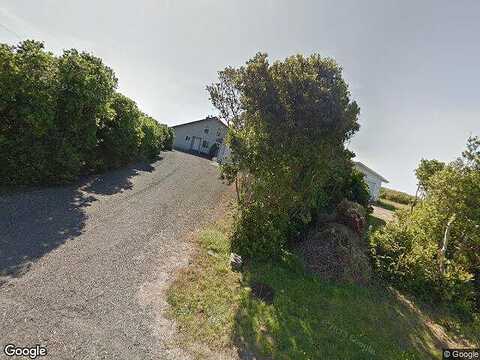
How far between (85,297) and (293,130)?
694 centimetres

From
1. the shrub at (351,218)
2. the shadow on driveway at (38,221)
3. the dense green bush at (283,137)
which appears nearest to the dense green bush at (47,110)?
the shadow on driveway at (38,221)

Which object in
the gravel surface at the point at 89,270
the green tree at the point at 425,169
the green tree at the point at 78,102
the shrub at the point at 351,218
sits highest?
Result: the green tree at the point at 425,169

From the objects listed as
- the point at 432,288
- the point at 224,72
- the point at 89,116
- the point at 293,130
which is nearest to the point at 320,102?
the point at 293,130

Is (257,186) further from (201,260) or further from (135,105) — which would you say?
(135,105)

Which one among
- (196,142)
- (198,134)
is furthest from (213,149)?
(198,134)

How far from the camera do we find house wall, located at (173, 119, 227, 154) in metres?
43.3

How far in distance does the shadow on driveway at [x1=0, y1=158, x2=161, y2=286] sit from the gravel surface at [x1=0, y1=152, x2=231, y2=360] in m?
0.02

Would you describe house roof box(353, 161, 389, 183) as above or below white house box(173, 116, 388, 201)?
above

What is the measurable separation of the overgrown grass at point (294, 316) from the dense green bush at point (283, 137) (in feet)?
4.38

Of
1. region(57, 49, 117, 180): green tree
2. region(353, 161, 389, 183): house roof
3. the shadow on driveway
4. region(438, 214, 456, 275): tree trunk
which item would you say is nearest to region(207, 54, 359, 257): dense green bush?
region(438, 214, 456, 275): tree trunk

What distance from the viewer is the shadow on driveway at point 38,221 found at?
5848 millimetres

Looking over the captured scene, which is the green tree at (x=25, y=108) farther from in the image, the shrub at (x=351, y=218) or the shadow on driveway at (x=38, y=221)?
the shrub at (x=351, y=218)

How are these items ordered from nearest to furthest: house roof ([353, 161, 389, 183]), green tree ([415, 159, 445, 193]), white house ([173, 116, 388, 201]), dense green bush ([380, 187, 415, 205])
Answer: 1. green tree ([415, 159, 445, 193])
2. house roof ([353, 161, 389, 183])
3. white house ([173, 116, 388, 201])
4. dense green bush ([380, 187, 415, 205])

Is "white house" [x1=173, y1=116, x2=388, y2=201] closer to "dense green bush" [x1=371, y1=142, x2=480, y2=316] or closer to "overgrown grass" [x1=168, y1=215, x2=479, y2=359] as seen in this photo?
"dense green bush" [x1=371, y1=142, x2=480, y2=316]
